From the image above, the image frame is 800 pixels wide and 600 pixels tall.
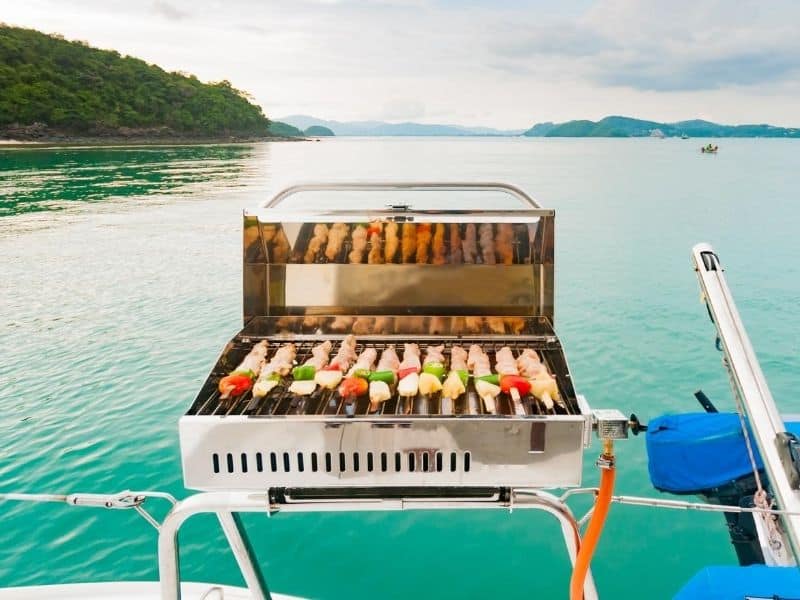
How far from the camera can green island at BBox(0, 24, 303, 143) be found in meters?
72.8

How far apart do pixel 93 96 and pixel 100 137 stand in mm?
5498

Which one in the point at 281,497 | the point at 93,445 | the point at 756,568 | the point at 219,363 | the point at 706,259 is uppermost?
the point at 706,259

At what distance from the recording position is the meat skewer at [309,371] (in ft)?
7.41

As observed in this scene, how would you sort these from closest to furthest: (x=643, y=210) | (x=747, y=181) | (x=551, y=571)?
(x=551, y=571), (x=643, y=210), (x=747, y=181)

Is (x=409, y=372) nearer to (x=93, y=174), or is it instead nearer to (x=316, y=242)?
(x=316, y=242)

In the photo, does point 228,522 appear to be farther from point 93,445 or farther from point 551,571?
point 93,445

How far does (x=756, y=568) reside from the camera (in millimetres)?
2148

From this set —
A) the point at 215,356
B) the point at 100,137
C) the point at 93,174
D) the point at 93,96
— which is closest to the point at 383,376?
the point at 215,356

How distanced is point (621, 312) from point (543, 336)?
13409mm

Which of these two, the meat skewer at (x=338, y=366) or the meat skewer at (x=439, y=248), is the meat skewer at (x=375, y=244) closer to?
the meat skewer at (x=439, y=248)

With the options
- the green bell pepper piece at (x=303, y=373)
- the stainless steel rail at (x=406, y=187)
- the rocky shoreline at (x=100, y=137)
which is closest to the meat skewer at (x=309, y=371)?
the green bell pepper piece at (x=303, y=373)

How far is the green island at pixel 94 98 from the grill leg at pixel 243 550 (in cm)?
8213

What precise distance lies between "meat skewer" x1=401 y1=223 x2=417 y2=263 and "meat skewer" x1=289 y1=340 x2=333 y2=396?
59 centimetres

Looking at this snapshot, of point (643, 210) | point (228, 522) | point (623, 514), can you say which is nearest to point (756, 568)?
point (228, 522)
